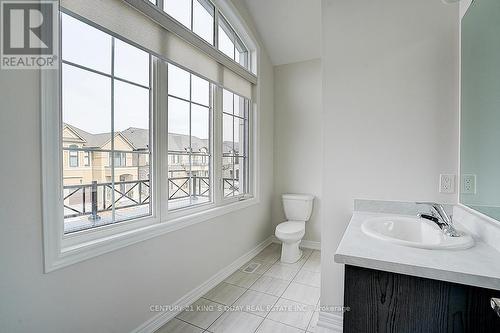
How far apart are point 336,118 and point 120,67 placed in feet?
5.03

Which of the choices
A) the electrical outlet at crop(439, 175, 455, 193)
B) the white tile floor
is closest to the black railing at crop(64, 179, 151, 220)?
the white tile floor

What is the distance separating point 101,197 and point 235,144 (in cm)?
171

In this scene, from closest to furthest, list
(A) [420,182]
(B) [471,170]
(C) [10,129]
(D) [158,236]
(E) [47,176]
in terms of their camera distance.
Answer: (C) [10,129] < (E) [47,176] < (B) [471,170] < (A) [420,182] < (D) [158,236]

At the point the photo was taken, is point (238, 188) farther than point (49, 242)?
Yes

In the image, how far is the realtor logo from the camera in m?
1.06

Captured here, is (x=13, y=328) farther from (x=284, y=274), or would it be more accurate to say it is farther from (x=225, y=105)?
(x=225, y=105)

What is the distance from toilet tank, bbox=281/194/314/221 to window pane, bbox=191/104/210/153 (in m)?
1.44

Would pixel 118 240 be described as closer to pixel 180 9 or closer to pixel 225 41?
pixel 180 9

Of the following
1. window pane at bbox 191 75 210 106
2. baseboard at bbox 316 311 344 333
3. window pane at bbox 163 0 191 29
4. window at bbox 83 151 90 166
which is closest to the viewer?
window at bbox 83 151 90 166

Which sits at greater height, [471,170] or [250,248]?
[471,170]

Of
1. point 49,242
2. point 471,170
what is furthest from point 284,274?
point 49,242

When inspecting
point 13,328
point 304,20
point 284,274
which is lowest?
point 284,274

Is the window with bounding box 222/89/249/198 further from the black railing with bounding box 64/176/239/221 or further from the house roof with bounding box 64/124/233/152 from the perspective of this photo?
the black railing with bounding box 64/176/239/221

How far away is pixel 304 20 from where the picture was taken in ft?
9.70
